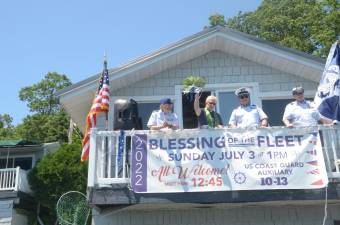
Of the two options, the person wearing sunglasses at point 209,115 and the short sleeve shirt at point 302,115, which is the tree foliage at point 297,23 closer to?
the short sleeve shirt at point 302,115

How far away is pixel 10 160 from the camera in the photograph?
959 inches

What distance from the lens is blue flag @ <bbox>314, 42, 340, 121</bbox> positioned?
322 inches

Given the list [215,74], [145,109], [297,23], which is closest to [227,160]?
[145,109]

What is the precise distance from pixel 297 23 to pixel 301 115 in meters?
22.3

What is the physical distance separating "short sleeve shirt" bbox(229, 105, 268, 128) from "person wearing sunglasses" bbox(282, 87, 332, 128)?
476 millimetres

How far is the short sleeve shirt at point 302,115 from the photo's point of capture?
8.05 m

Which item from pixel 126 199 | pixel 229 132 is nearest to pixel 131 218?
pixel 126 199

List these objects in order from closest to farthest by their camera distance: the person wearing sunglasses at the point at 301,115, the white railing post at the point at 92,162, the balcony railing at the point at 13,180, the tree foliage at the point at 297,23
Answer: the white railing post at the point at 92,162 < the person wearing sunglasses at the point at 301,115 < the balcony railing at the point at 13,180 < the tree foliage at the point at 297,23

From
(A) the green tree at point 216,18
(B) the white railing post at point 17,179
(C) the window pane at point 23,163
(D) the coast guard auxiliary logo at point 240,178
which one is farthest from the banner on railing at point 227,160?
(A) the green tree at point 216,18

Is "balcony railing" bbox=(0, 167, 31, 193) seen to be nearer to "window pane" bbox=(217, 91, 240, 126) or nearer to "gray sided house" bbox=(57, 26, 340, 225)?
"gray sided house" bbox=(57, 26, 340, 225)

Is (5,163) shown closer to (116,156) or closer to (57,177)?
(57,177)

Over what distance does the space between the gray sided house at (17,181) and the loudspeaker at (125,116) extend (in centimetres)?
1307

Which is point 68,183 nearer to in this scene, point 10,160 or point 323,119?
point 10,160

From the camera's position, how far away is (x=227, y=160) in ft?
24.8
